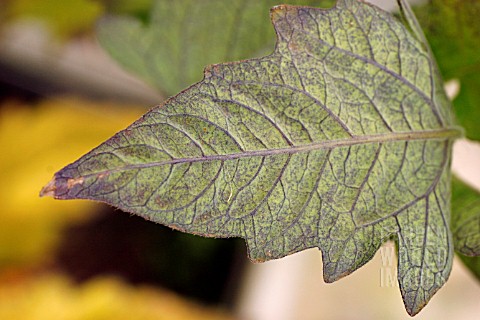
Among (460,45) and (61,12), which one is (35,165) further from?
(460,45)

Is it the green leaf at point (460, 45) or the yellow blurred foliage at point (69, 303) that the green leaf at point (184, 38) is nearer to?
the green leaf at point (460, 45)

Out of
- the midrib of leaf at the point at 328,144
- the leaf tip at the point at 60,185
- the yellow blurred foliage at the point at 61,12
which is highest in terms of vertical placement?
the yellow blurred foliage at the point at 61,12

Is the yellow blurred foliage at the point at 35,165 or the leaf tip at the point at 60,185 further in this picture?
the yellow blurred foliage at the point at 35,165

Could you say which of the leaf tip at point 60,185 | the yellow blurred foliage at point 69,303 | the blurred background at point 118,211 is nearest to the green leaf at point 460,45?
the blurred background at point 118,211

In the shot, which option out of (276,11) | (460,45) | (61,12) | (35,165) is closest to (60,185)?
(276,11)

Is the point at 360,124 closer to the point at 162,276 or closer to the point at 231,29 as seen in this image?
the point at 231,29

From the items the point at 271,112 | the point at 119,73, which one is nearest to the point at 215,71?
the point at 271,112
